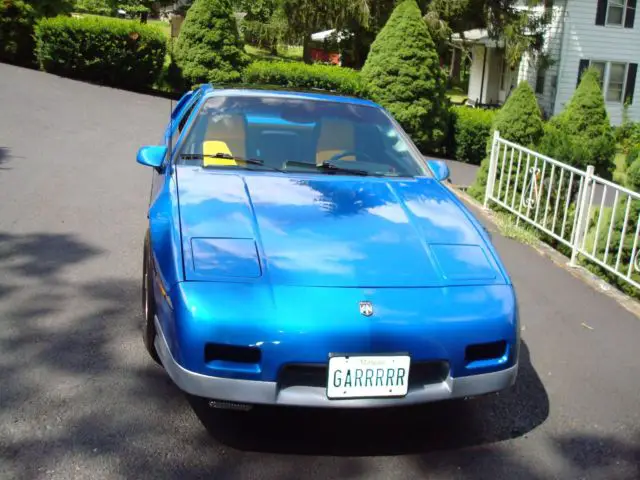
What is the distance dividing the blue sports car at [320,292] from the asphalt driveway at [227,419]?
37 cm

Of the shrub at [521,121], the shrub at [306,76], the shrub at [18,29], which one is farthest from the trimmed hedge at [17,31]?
the shrub at [521,121]

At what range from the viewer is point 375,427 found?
3.80 m

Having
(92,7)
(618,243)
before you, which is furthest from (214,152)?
(92,7)

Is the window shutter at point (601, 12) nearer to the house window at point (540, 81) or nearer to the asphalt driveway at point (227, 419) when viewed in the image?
the house window at point (540, 81)

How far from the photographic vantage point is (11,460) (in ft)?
10.7

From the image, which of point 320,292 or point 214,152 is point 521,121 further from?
point 320,292

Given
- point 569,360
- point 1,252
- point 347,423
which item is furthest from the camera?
point 1,252

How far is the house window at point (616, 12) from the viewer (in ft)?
87.1

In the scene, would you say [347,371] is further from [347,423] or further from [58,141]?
[58,141]

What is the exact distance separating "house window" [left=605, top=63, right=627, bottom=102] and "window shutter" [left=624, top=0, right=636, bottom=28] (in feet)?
4.72

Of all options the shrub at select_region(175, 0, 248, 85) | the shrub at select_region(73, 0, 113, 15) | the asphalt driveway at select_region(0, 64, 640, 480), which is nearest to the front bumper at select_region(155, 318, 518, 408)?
the asphalt driveway at select_region(0, 64, 640, 480)

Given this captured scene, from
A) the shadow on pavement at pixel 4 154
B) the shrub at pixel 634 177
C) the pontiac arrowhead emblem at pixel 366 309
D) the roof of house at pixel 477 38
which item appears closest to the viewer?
the pontiac arrowhead emblem at pixel 366 309

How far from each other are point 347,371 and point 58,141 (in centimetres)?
904

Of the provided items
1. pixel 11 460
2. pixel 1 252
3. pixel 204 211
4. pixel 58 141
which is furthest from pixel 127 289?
pixel 58 141
